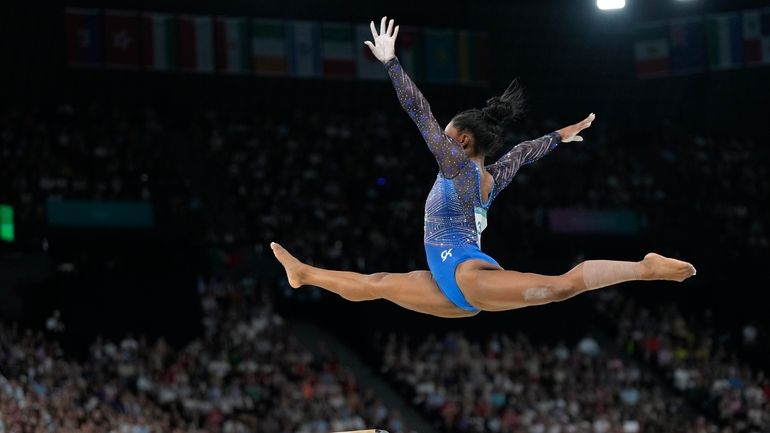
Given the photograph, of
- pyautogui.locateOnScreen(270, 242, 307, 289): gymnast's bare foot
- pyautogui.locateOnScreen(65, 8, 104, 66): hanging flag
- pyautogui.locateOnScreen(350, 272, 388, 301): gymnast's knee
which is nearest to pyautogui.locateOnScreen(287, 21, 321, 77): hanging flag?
pyautogui.locateOnScreen(65, 8, 104, 66): hanging flag

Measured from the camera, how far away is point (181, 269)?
18891mm

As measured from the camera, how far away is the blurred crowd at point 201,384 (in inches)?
573

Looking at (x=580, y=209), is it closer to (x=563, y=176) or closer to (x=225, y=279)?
(x=563, y=176)

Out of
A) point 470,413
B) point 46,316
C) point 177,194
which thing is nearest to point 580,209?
point 470,413

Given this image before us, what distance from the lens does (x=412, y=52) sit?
85.5 feet

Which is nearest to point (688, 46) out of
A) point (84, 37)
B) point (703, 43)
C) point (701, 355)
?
point (703, 43)

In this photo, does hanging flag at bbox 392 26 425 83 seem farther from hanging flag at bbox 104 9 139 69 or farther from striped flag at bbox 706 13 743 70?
striped flag at bbox 706 13 743 70

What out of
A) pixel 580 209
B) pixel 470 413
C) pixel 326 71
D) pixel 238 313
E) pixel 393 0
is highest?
pixel 393 0

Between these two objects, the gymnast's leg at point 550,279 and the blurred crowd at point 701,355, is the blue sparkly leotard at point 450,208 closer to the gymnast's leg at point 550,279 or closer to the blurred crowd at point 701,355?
the gymnast's leg at point 550,279

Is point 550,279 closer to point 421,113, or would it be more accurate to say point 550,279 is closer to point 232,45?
point 421,113

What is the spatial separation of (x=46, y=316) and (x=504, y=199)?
903 centimetres

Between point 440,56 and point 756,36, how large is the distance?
24.0ft

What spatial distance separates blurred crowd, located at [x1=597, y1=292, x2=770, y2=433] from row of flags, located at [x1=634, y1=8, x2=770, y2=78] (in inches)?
304

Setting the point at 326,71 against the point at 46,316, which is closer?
the point at 46,316
